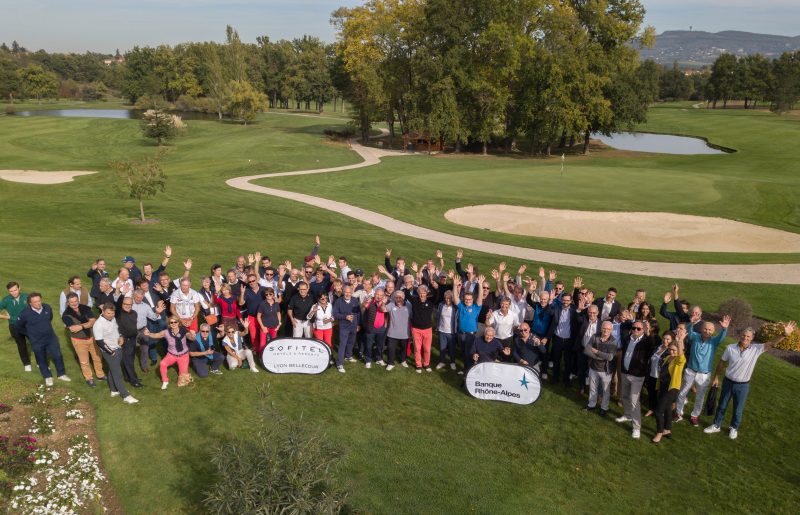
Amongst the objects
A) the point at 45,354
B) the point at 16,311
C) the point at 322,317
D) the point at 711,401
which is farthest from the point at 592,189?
the point at 16,311

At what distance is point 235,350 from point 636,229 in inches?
839

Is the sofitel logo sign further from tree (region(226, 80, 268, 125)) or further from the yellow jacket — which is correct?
tree (region(226, 80, 268, 125))

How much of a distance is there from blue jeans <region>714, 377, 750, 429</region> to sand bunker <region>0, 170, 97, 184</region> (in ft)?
138

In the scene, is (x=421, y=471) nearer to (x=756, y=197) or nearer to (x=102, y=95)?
(x=756, y=197)

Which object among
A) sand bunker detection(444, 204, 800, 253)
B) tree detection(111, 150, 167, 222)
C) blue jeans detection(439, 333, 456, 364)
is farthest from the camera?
tree detection(111, 150, 167, 222)

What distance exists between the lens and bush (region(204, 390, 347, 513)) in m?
5.28

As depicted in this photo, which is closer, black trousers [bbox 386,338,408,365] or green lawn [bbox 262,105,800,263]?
black trousers [bbox 386,338,408,365]

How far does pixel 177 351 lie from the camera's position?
1019 cm

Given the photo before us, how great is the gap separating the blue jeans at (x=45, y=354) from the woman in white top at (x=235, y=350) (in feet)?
9.72

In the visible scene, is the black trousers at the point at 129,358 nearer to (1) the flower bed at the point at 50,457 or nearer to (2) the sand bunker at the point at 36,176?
(1) the flower bed at the point at 50,457

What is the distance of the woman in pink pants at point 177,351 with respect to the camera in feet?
33.1

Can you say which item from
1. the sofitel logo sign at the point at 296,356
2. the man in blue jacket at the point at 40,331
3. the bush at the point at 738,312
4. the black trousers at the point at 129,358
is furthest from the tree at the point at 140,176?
the bush at the point at 738,312

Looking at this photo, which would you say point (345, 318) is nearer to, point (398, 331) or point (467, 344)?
point (398, 331)

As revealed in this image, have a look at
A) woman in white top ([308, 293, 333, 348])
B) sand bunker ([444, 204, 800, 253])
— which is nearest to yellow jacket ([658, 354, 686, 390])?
woman in white top ([308, 293, 333, 348])
